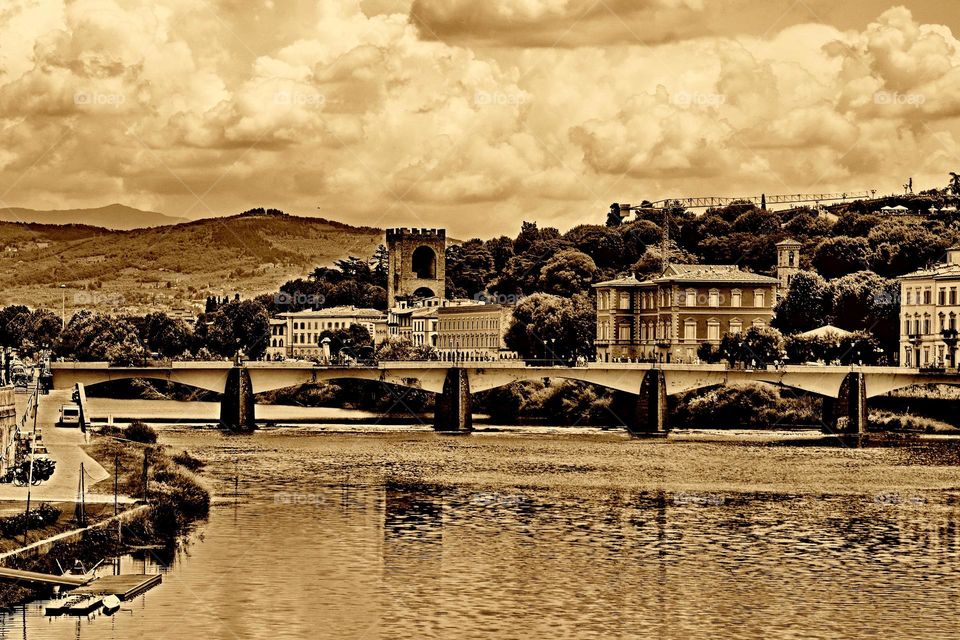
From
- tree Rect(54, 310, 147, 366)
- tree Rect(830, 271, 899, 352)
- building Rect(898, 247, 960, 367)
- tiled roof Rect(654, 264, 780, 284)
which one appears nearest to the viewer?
building Rect(898, 247, 960, 367)

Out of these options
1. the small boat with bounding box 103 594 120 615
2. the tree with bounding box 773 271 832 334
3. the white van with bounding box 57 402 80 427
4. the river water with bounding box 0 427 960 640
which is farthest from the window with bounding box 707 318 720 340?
the small boat with bounding box 103 594 120 615

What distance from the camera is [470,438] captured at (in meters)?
111

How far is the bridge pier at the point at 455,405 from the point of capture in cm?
11906

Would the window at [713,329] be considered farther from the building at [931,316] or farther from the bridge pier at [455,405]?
the bridge pier at [455,405]

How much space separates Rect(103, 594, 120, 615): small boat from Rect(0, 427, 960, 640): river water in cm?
39

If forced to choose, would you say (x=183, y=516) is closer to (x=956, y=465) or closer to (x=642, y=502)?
(x=642, y=502)

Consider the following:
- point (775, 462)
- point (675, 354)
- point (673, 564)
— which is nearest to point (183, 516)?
point (673, 564)

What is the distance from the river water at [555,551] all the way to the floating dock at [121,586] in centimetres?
39

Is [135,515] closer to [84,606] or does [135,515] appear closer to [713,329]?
[84,606]

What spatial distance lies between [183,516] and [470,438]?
48.4 meters

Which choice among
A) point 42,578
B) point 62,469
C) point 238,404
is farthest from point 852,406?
point 42,578

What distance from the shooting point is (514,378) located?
12262cm

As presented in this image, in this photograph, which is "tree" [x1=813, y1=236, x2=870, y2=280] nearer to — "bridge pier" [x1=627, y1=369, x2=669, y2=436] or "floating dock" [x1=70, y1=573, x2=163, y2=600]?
"bridge pier" [x1=627, y1=369, x2=669, y2=436]

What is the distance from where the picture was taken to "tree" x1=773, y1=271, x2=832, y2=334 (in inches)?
6383
